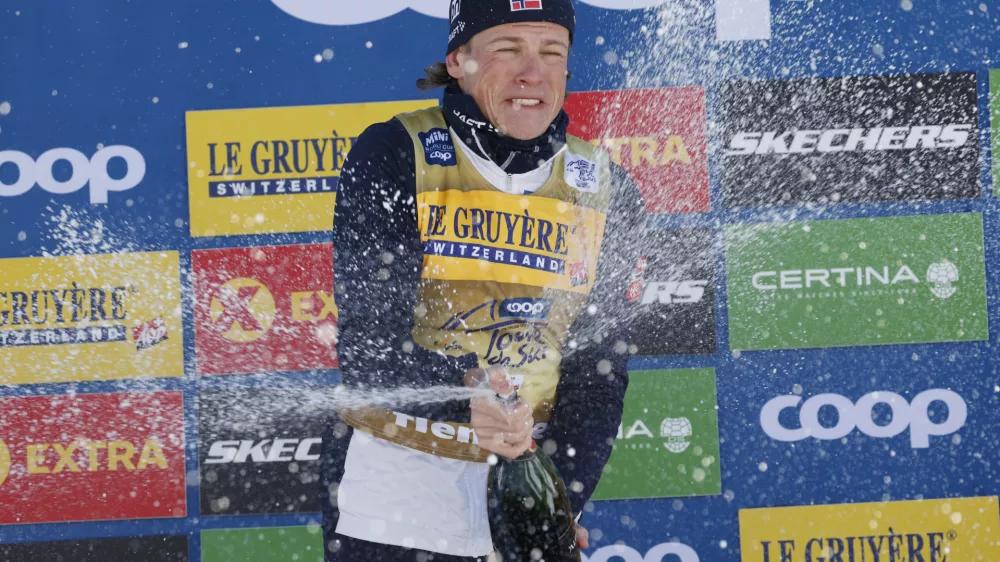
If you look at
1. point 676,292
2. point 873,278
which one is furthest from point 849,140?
point 676,292

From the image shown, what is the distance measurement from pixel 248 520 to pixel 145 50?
1.63 m

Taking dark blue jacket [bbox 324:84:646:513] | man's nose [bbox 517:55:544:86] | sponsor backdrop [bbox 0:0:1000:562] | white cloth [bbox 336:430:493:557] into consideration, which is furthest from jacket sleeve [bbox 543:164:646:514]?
sponsor backdrop [bbox 0:0:1000:562]

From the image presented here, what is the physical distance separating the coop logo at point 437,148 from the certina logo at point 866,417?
1761mm

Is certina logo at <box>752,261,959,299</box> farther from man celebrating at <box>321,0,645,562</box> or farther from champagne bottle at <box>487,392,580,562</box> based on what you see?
champagne bottle at <box>487,392,580,562</box>

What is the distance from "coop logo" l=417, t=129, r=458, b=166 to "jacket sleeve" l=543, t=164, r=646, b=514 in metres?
0.37

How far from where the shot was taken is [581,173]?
6.33 ft

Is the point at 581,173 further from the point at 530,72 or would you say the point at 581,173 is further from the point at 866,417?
the point at 866,417

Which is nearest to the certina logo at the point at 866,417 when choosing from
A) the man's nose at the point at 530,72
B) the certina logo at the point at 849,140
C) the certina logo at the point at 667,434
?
the certina logo at the point at 667,434

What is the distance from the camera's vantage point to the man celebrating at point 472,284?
1.65m

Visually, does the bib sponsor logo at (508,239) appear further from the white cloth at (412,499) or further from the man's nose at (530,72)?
the white cloth at (412,499)

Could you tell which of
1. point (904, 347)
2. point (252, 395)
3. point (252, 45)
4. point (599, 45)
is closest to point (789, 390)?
point (904, 347)

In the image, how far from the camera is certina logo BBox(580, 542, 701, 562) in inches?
123

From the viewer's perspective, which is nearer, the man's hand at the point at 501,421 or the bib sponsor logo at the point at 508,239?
the man's hand at the point at 501,421

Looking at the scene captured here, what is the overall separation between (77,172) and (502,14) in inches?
74.6
